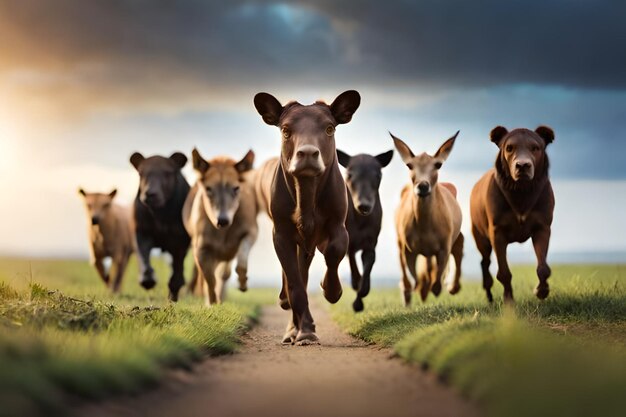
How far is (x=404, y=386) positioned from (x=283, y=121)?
4.23m

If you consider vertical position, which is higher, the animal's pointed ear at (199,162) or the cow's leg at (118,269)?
the animal's pointed ear at (199,162)

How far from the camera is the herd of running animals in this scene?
9875mm

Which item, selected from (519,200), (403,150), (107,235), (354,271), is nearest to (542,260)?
(519,200)

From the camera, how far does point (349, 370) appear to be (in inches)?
285

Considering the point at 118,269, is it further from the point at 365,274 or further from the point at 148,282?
the point at 365,274

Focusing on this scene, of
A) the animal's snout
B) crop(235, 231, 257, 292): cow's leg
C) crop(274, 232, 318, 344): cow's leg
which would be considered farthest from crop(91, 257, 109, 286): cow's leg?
crop(274, 232, 318, 344): cow's leg

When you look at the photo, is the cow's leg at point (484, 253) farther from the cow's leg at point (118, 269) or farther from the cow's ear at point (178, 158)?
the cow's leg at point (118, 269)

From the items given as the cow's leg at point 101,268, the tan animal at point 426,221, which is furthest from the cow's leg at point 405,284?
the cow's leg at point 101,268

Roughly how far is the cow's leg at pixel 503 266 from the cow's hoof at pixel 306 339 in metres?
3.96

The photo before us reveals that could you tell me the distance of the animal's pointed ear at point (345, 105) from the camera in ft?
32.4

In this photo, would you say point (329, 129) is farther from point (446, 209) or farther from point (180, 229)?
point (180, 229)

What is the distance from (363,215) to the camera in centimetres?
1280

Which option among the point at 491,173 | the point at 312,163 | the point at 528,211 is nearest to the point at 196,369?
the point at 312,163

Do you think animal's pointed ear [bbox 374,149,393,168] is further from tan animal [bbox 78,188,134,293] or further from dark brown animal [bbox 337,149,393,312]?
tan animal [bbox 78,188,134,293]
